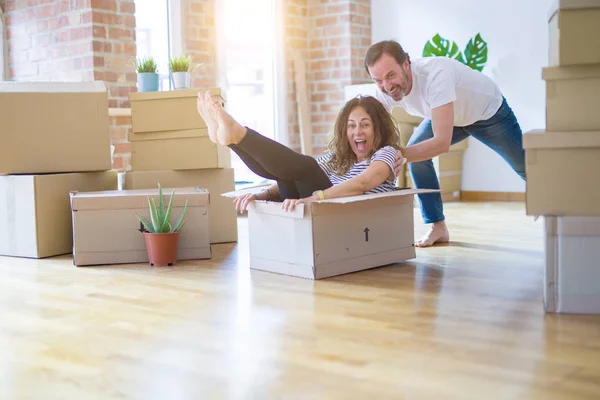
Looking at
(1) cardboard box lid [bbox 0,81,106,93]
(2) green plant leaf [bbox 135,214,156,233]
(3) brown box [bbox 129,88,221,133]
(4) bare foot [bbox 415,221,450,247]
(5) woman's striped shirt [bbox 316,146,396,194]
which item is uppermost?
(1) cardboard box lid [bbox 0,81,106,93]

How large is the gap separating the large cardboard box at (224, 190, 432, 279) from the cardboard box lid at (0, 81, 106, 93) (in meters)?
1.08

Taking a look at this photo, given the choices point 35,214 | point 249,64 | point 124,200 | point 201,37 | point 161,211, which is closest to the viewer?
point 161,211

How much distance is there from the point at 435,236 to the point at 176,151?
1328 millimetres

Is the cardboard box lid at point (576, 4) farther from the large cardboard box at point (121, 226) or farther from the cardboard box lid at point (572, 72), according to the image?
the large cardboard box at point (121, 226)

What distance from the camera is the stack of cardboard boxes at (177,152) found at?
3764mm

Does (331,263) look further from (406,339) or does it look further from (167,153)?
(167,153)

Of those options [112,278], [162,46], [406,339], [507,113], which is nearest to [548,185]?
[406,339]

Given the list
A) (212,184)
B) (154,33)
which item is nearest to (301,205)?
(212,184)

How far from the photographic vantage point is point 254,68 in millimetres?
6070

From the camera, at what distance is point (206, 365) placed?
5.85 feet

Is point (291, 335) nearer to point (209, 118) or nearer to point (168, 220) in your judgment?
point (209, 118)

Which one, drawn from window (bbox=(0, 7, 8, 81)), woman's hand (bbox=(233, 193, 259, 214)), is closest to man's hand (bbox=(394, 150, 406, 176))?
woman's hand (bbox=(233, 193, 259, 214))

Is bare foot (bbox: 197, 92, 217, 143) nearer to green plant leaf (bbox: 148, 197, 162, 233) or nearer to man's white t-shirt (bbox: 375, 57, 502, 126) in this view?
green plant leaf (bbox: 148, 197, 162, 233)

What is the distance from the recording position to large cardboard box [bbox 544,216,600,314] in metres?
2.14
